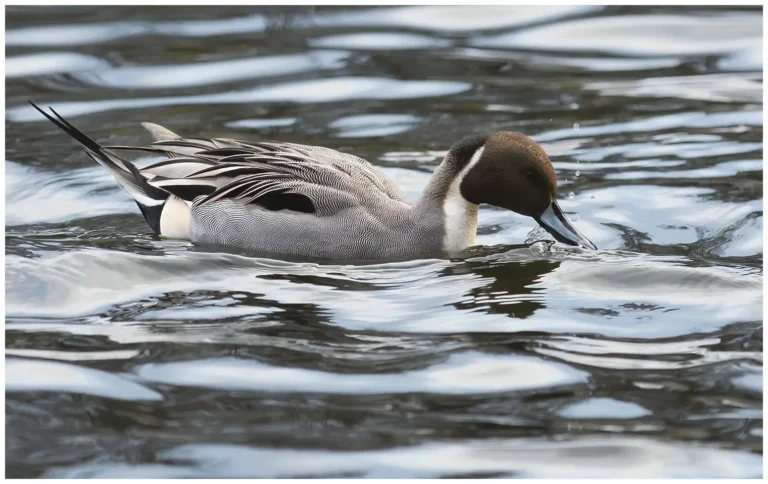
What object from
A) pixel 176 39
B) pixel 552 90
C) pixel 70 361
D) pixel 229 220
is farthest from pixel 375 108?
pixel 70 361

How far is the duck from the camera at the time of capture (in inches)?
259

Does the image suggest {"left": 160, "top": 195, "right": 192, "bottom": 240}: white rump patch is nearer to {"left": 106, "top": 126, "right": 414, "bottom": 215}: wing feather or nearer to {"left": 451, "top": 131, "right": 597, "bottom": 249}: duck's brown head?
{"left": 106, "top": 126, "right": 414, "bottom": 215}: wing feather

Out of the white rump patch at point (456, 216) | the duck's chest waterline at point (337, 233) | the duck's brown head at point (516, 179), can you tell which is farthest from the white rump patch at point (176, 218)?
the duck's brown head at point (516, 179)

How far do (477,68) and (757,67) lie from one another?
2.42 metres

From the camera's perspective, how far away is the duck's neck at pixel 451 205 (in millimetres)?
6711

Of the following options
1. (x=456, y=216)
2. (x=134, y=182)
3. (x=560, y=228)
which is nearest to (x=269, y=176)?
(x=134, y=182)

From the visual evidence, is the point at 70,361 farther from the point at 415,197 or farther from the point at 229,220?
the point at 415,197

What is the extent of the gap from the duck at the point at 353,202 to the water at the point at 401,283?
0.18m

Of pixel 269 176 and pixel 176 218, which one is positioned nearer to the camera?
pixel 269 176

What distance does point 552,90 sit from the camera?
33.3ft

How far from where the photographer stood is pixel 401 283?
6137mm

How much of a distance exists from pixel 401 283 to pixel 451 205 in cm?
78

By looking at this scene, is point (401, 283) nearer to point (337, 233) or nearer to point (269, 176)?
point (337, 233)

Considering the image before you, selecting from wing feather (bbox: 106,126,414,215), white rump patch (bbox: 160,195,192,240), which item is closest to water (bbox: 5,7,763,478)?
white rump patch (bbox: 160,195,192,240)
